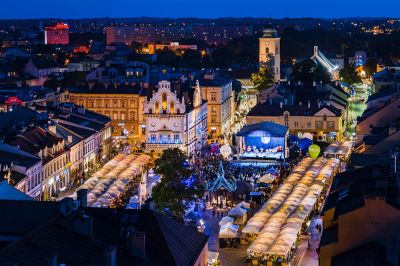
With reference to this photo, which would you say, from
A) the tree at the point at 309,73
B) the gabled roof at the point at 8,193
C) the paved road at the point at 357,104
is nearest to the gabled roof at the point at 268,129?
the paved road at the point at 357,104

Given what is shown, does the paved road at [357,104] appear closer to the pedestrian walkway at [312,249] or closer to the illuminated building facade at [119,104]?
the illuminated building facade at [119,104]

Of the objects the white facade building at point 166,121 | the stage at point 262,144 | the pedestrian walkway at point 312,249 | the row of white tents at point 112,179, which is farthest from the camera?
the white facade building at point 166,121

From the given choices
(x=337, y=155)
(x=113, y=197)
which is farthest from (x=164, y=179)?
(x=337, y=155)

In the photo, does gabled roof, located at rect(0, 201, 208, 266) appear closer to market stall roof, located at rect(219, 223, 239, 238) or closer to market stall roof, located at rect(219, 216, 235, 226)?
market stall roof, located at rect(219, 223, 239, 238)

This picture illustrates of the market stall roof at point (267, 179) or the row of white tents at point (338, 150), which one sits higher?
the row of white tents at point (338, 150)

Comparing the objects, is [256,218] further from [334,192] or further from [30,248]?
[30,248]

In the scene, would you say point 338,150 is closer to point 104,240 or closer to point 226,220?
point 226,220

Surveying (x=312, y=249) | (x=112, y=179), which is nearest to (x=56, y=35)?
(x=112, y=179)
